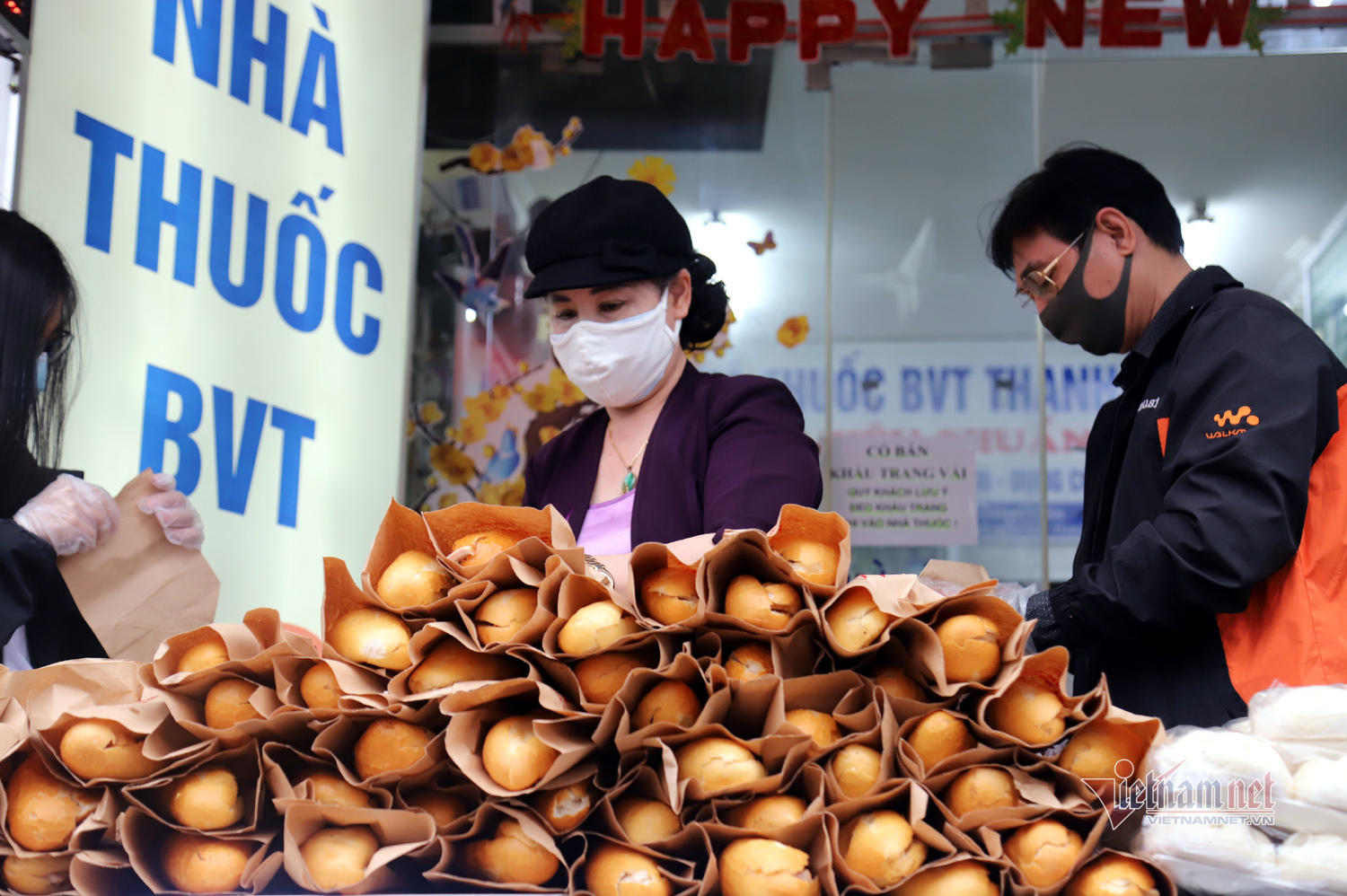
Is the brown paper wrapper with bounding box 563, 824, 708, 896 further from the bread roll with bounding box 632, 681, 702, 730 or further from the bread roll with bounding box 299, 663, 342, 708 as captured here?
the bread roll with bounding box 299, 663, 342, 708

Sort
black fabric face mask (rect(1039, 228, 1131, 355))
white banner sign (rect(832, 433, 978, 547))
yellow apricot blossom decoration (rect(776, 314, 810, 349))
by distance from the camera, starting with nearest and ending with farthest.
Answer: black fabric face mask (rect(1039, 228, 1131, 355)) → white banner sign (rect(832, 433, 978, 547)) → yellow apricot blossom decoration (rect(776, 314, 810, 349))

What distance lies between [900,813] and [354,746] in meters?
0.44

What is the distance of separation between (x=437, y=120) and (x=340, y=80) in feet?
4.81

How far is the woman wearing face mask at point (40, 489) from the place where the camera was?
157 cm

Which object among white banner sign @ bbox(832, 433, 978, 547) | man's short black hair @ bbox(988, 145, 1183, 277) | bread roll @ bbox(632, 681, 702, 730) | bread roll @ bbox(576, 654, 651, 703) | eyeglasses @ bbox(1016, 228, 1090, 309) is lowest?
white banner sign @ bbox(832, 433, 978, 547)

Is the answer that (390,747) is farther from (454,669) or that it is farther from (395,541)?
(395,541)

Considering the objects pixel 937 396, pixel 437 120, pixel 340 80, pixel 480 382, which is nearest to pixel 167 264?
pixel 340 80

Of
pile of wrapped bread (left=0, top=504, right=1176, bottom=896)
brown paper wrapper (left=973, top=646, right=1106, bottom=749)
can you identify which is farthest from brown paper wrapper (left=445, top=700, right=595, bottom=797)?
brown paper wrapper (left=973, top=646, right=1106, bottom=749)

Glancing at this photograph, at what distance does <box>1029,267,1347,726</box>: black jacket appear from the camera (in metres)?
1.31

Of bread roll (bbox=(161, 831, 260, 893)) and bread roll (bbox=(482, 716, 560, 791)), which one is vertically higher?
bread roll (bbox=(482, 716, 560, 791))

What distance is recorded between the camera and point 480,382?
416 centimetres

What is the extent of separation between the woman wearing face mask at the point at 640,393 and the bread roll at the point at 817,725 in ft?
1.69

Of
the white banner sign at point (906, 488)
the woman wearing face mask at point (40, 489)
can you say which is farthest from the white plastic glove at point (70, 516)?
the white banner sign at point (906, 488)

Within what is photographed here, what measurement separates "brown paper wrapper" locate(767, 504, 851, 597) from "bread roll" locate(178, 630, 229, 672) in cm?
48
